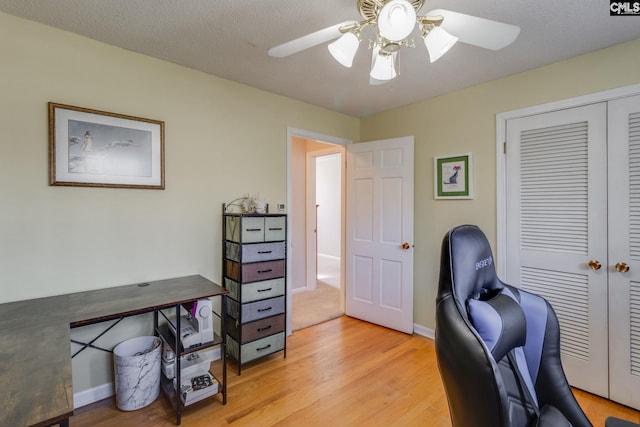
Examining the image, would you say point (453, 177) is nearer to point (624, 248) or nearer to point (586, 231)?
point (586, 231)

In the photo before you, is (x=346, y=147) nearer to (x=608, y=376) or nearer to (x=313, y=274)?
(x=313, y=274)

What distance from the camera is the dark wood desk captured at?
79cm

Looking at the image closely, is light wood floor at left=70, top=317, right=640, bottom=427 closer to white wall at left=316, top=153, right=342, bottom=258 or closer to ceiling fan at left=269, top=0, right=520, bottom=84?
ceiling fan at left=269, top=0, right=520, bottom=84

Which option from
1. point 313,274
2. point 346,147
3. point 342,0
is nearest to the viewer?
point 342,0

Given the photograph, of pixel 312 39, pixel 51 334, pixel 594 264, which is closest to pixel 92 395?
pixel 51 334

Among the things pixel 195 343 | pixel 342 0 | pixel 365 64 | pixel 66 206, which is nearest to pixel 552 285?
pixel 365 64

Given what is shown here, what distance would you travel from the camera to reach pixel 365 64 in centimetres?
228

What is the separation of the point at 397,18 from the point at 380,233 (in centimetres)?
236

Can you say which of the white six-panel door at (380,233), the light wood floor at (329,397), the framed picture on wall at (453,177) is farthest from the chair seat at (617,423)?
the white six-panel door at (380,233)

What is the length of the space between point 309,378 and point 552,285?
1964 mm

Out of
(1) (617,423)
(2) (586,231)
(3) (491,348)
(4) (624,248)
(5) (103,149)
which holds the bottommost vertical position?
(1) (617,423)

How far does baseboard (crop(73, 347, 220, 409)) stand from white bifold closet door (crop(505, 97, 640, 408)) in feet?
10.3

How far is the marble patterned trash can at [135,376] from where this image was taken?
1876 millimetres

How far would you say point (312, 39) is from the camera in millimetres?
1347
